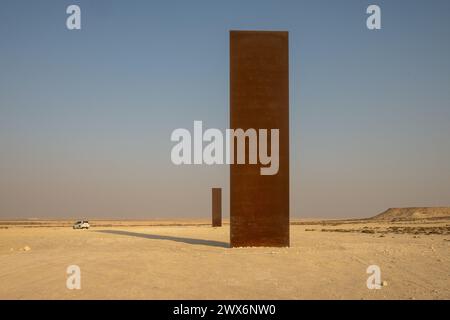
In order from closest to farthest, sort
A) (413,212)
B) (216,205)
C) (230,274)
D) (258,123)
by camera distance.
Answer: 1. (230,274)
2. (258,123)
3. (216,205)
4. (413,212)

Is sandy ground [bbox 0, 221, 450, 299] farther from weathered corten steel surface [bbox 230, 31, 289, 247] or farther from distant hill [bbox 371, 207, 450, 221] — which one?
distant hill [bbox 371, 207, 450, 221]

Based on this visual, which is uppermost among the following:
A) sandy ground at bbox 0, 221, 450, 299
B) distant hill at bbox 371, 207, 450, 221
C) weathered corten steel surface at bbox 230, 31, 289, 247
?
weathered corten steel surface at bbox 230, 31, 289, 247

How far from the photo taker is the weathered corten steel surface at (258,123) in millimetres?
18391

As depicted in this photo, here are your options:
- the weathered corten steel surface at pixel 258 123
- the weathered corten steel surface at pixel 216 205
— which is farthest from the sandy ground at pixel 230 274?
the weathered corten steel surface at pixel 216 205

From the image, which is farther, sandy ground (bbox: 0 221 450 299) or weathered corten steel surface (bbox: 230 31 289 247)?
weathered corten steel surface (bbox: 230 31 289 247)

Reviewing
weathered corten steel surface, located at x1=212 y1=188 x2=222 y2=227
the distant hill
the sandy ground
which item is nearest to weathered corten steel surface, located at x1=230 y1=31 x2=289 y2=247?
the sandy ground

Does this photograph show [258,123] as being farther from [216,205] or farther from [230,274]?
[216,205]

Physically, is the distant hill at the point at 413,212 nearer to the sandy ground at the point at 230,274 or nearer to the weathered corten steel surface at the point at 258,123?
the weathered corten steel surface at the point at 258,123

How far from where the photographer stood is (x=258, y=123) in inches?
724

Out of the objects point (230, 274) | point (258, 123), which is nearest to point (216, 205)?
point (258, 123)

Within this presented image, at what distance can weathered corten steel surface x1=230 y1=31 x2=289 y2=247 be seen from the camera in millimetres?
18391
